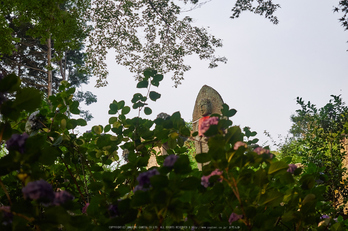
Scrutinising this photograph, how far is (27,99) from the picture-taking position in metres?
0.75

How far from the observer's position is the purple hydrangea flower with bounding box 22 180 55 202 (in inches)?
24.7

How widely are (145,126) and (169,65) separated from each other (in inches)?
377

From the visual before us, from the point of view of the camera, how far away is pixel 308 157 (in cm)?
370

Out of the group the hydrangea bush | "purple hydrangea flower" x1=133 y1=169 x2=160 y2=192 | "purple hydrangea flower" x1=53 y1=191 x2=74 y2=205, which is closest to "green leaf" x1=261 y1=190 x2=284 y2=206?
the hydrangea bush

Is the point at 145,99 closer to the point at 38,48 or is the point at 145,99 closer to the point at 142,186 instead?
the point at 142,186

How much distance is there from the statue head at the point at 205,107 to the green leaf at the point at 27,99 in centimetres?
719

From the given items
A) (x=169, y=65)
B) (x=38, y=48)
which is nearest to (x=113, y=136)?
(x=169, y=65)

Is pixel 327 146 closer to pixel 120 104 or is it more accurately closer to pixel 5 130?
pixel 120 104

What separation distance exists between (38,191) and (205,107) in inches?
289

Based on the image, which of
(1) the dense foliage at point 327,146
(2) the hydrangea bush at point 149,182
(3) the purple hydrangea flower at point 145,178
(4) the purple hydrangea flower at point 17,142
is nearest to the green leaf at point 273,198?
(2) the hydrangea bush at point 149,182

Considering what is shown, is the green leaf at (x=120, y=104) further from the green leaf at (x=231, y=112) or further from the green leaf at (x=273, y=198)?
the green leaf at (x=273, y=198)

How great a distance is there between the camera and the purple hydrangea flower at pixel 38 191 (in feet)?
2.06

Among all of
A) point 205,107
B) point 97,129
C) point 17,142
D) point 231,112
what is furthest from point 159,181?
point 205,107

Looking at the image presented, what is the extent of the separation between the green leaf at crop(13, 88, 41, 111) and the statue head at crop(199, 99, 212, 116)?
719cm
